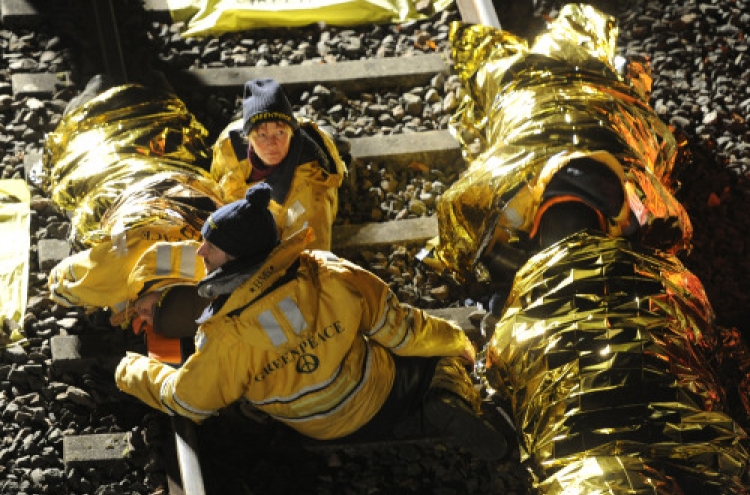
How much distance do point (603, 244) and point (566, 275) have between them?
195mm

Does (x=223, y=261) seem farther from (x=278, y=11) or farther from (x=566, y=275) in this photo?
(x=278, y=11)

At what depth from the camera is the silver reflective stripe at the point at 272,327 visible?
3961mm

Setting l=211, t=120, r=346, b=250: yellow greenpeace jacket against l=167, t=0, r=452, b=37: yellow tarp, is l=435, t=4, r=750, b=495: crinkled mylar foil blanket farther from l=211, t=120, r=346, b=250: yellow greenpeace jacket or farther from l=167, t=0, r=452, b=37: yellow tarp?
l=167, t=0, r=452, b=37: yellow tarp

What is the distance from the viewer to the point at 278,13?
6.76 meters

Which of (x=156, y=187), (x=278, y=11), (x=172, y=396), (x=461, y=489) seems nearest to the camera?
(x=172, y=396)

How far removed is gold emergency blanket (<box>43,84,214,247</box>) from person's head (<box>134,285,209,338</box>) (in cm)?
69

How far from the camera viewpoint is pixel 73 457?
4699mm

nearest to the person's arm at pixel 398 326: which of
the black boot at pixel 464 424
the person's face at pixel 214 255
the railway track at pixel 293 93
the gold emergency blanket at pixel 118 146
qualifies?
the black boot at pixel 464 424

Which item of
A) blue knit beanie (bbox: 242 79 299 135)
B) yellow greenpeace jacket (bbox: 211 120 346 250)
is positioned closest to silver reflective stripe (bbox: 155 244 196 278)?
yellow greenpeace jacket (bbox: 211 120 346 250)

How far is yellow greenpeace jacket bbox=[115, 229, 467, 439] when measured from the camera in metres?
3.98

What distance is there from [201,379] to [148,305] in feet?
2.35

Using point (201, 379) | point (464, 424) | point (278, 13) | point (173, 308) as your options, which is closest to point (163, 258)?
point (173, 308)

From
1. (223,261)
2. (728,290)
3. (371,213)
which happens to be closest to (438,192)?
(371,213)

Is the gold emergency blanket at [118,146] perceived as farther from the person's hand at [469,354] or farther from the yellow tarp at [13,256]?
the person's hand at [469,354]
